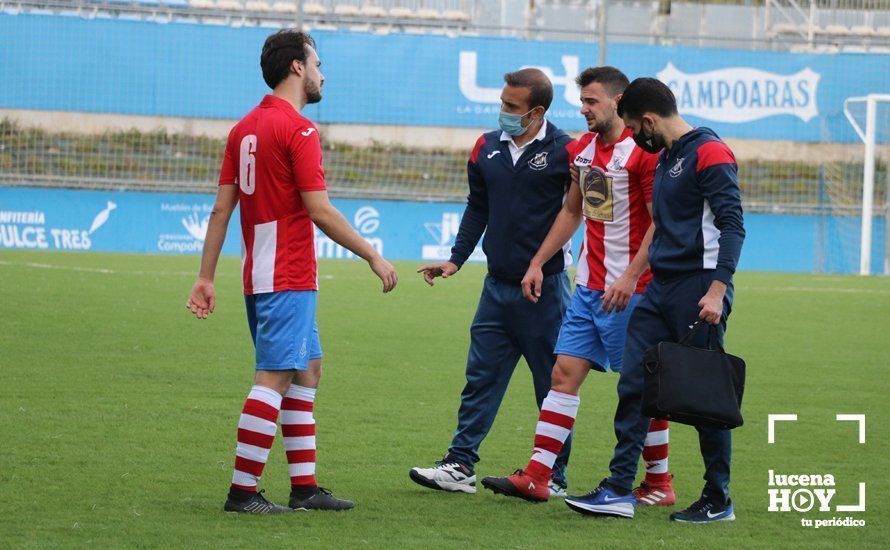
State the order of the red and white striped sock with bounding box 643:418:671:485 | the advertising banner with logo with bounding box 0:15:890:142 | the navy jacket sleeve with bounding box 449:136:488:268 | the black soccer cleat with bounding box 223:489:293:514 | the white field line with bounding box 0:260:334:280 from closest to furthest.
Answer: the black soccer cleat with bounding box 223:489:293:514 → the red and white striped sock with bounding box 643:418:671:485 → the navy jacket sleeve with bounding box 449:136:488:268 → the white field line with bounding box 0:260:334:280 → the advertising banner with logo with bounding box 0:15:890:142

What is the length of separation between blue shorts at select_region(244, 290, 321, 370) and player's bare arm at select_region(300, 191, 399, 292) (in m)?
0.25

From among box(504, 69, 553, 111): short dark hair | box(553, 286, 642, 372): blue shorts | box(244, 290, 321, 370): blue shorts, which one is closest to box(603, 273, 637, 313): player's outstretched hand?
box(553, 286, 642, 372): blue shorts

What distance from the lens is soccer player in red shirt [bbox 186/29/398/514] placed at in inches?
203

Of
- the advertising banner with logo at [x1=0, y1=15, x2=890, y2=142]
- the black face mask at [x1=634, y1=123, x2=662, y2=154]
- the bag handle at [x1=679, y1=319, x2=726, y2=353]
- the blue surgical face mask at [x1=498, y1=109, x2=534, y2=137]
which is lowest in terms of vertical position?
the bag handle at [x1=679, y1=319, x2=726, y2=353]

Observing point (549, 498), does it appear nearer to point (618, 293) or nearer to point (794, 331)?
point (618, 293)

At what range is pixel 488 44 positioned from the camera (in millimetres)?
27547

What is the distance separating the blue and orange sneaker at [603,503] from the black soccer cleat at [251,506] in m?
1.25

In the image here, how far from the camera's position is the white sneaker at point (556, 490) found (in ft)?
19.3

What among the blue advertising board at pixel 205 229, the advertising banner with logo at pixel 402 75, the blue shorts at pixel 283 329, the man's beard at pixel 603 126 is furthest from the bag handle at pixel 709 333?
the advertising banner with logo at pixel 402 75

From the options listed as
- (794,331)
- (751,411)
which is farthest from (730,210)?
(794,331)

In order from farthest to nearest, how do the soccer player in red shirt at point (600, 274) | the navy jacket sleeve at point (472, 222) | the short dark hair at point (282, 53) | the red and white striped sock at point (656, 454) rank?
the navy jacket sleeve at point (472, 222) < the red and white striped sock at point (656, 454) < the soccer player in red shirt at point (600, 274) < the short dark hair at point (282, 53)

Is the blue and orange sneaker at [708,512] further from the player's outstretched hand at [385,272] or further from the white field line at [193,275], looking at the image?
the white field line at [193,275]

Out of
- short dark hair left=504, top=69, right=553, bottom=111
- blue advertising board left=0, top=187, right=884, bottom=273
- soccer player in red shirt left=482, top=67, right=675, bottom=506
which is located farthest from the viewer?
blue advertising board left=0, top=187, right=884, bottom=273

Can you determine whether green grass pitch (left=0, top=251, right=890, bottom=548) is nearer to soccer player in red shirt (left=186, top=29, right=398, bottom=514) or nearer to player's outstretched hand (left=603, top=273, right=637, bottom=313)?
soccer player in red shirt (left=186, top=29, right=398, bottom=514)
